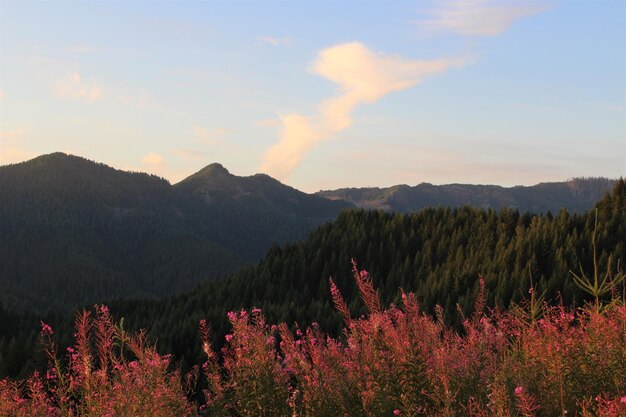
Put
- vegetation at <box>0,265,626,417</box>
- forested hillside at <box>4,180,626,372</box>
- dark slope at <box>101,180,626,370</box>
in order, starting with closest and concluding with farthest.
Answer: vegetation at <box>0,265,626,417</box> → forested hillside at <box>4,180,626,372</box> → dark slope at <box>101,180,626,370</box>

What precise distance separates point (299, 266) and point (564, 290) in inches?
976

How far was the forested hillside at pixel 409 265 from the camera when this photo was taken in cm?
2833

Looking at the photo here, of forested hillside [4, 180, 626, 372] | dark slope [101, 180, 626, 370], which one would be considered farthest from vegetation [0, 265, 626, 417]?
dark slope [101, 180, 626, 370]

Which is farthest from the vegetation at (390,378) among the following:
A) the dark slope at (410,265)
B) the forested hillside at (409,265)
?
the dark slope at (410,265)

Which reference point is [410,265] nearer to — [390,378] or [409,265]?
[409,265]

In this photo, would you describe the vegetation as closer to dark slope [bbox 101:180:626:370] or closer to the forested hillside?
the forested hillside

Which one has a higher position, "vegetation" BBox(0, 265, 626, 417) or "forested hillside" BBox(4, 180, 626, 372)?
"vegetation" BBox(0, 265, 626, 417)

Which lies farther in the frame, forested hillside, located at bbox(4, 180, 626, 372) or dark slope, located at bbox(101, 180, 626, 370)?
dark slope, located at bbox(101, 180, 626, 370)

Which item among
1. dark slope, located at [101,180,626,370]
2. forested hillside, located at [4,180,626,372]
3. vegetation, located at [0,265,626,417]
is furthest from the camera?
dark slope, located at [101,180,626,370]

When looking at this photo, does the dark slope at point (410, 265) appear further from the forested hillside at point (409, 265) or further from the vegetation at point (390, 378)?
the vegetation at point (390, 378)

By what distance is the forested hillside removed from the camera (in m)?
28.3

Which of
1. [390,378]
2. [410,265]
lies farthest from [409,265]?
[390,378]

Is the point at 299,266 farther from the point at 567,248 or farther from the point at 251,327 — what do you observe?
the point at 251,327

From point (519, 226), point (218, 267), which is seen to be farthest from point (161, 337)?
point (218, 267)
